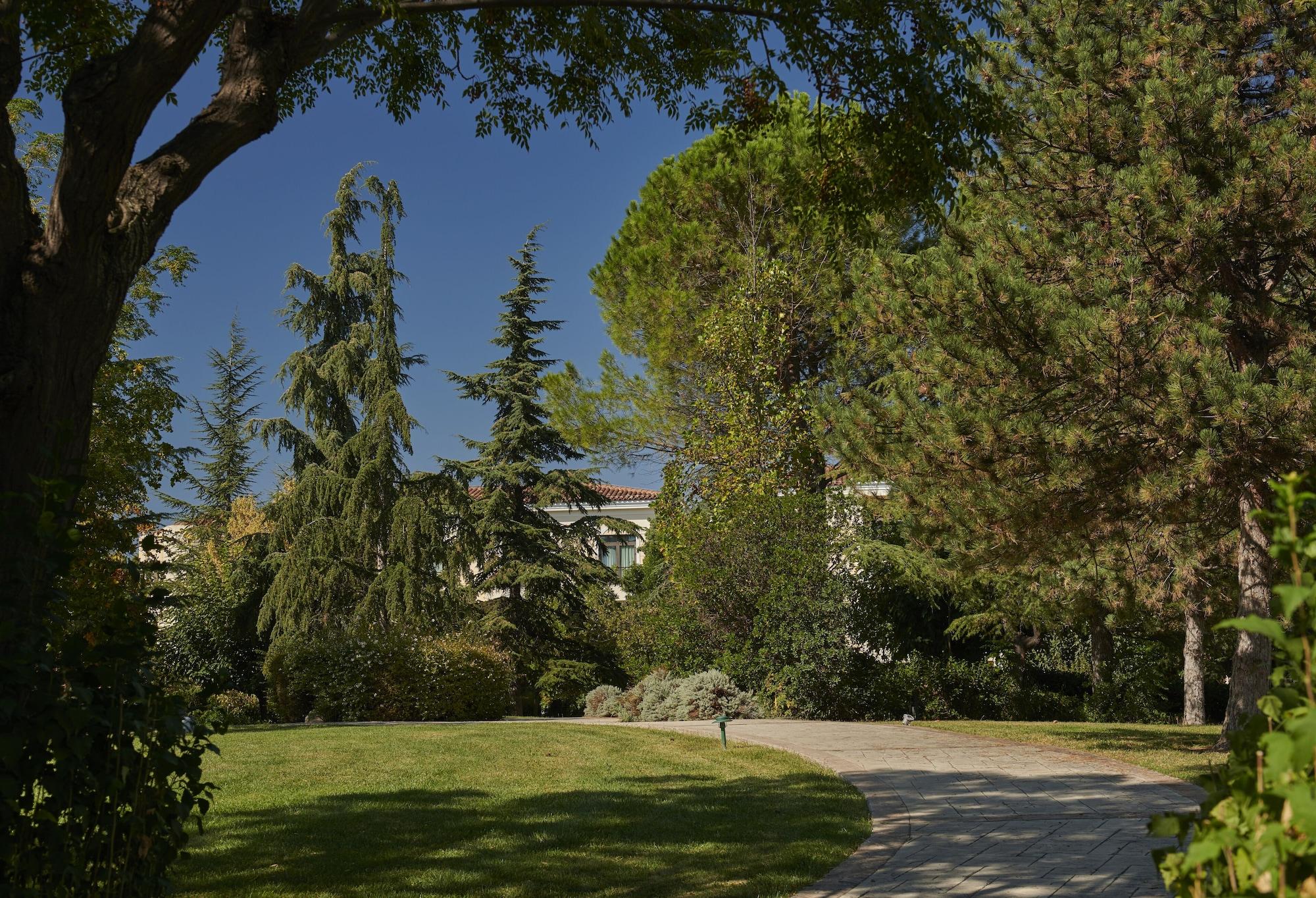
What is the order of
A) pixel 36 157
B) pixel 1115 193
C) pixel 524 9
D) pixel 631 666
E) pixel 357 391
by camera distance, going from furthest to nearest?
pixel 357 391, pixel 631 666, pixel 36 157, pixel 1115 193, pixel 524 9

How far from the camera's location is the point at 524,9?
25.9 ft

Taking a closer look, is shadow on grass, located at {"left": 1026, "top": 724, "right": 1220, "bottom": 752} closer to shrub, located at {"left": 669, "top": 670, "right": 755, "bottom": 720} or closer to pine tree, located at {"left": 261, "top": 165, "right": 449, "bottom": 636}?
shrub, located at {"left": 669, "top": 670, "right": 755, "bottom": 720}

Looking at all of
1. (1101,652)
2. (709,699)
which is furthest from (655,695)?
(1101,652)

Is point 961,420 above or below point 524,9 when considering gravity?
below

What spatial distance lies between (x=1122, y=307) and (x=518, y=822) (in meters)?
6.66

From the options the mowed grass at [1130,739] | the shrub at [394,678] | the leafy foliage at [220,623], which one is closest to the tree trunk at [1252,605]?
the mowed grass at [1130,739]

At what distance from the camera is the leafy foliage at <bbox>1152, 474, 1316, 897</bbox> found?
164cm

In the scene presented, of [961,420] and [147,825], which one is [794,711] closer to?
[961,420]

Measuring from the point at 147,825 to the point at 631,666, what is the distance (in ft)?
52.4

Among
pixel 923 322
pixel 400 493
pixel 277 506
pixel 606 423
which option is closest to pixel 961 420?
pixel 923 322

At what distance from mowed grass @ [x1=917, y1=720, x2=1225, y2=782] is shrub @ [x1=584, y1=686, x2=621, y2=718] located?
18.3ft

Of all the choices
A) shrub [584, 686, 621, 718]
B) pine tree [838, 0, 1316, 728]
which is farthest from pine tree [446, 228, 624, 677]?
pine tree [838, 0, 1316, 728]

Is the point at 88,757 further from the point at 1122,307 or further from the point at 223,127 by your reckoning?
the point at 1122,307

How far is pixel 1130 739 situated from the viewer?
41.4 ft
